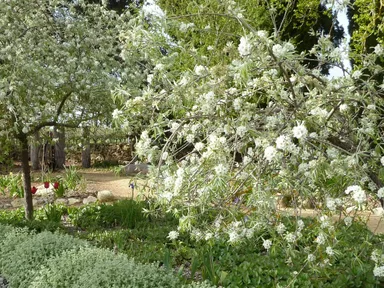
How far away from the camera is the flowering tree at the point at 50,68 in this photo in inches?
248

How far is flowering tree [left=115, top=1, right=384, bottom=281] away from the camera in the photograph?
280 cm

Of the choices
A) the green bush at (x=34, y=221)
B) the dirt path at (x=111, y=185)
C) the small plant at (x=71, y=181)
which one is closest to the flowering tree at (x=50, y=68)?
the green bush at (x=34, y=221)

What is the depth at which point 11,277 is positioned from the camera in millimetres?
4148

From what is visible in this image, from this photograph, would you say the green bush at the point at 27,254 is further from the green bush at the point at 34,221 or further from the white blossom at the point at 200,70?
the white blossom at the point at 200,70

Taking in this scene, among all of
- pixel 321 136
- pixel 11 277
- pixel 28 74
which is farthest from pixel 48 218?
pixel 321 136

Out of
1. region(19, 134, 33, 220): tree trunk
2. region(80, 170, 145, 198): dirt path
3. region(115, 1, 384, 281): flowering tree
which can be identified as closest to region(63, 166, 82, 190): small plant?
region(80, 170, 145, 198): dirt path

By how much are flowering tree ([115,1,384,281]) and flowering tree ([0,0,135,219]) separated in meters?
3.20

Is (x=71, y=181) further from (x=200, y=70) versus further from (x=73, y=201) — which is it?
(x=200, y=70)

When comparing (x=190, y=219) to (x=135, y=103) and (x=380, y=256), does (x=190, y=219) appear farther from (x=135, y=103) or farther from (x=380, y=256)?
(x=380, y=256)

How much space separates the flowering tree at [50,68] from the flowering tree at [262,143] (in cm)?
320

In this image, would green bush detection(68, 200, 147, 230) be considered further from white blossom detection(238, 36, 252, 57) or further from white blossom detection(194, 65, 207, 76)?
white blossom detection(238, 36, 252, 57)

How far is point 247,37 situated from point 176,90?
741 mm

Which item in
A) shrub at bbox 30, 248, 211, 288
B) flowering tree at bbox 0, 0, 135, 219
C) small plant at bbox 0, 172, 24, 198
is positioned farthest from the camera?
small plant at bbox 0, 172, 24, 198

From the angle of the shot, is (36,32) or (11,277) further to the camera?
(36,32)
